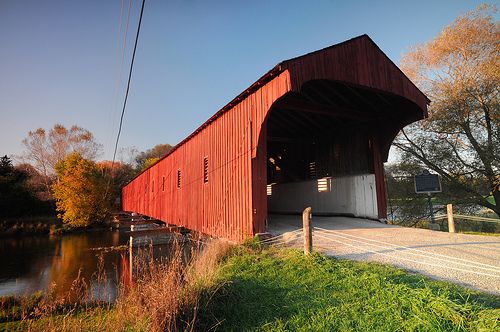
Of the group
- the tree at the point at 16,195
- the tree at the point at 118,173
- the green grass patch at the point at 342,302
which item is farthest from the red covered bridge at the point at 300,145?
the tree at the point at 118,173

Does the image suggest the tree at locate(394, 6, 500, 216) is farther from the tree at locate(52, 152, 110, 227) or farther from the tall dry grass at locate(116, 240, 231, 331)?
the tree at locate(52, 152, 110, 227)

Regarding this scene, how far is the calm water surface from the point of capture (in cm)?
910

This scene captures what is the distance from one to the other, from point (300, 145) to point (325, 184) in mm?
2480

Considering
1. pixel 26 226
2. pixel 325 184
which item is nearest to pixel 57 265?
pixel 325 184

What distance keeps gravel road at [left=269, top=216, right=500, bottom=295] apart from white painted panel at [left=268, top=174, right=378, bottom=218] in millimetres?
2209

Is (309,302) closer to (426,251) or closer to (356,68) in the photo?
(426,251)

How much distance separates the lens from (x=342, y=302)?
10.1ft

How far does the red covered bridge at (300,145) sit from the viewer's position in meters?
6.66

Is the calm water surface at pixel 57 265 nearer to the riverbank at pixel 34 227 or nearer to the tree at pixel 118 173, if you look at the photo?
the riverbank at pixel 34 227

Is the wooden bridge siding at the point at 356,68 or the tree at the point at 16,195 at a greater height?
the wooden bridge siding at the point at 356,68

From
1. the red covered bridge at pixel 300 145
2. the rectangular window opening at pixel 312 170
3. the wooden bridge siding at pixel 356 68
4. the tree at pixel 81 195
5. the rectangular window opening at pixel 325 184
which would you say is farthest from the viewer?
the tree at pixel 81 195

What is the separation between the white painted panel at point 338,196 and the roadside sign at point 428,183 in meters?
1.50

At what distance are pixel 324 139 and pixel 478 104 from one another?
9805 millimetres

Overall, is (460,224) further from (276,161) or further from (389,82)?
(389,82)
